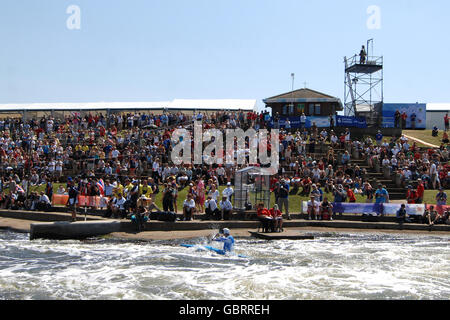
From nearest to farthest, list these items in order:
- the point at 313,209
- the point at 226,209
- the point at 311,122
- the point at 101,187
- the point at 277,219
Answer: the point at 277,219 < the point at 226,209 < the point at 313,209 < the point at 101,187 < the point at 311,122

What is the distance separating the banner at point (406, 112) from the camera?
42.8m

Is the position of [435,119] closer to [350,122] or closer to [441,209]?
[350,122]

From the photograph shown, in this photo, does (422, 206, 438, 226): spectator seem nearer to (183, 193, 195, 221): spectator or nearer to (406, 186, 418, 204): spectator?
(406, 186, 418, 204): spectator

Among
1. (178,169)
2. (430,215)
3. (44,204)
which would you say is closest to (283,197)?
(430,215)

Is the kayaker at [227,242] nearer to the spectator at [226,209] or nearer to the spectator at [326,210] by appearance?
the spectator at [226,209]

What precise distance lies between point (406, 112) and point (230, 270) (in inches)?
1236

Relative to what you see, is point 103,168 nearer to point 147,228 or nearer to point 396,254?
point 147,228

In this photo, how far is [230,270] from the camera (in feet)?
58.5

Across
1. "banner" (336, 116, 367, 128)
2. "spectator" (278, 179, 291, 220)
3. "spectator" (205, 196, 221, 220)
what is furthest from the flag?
"banner" (336, 116, 367, 128)

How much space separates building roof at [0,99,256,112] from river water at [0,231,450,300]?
109 ft

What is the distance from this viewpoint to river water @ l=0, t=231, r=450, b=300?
50.6 ft

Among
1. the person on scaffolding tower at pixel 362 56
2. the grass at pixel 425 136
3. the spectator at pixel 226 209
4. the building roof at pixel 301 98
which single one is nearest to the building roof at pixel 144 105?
the building roof at pixel 301 98
